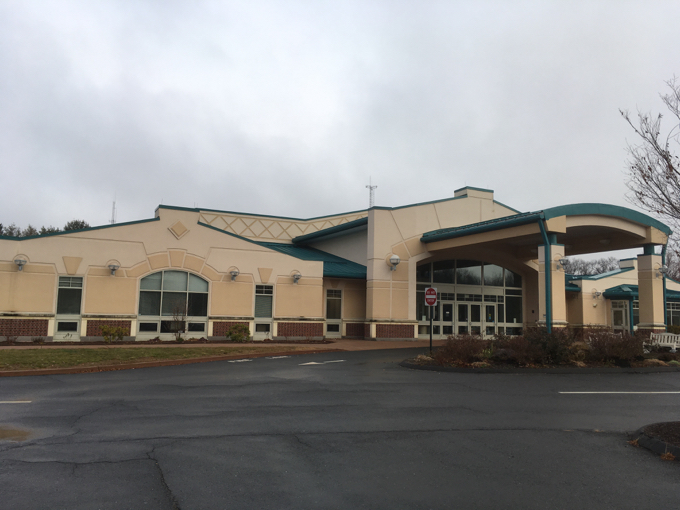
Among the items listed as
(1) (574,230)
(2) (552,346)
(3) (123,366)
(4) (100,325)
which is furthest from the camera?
(1) (574,230)

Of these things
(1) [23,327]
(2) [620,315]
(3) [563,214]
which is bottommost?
(1) [23,327]

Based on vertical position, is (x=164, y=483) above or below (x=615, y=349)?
below

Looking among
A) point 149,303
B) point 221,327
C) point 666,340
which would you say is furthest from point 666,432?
point 149,303

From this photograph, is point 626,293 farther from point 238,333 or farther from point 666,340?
point 238,333

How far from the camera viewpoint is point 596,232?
26312 mm

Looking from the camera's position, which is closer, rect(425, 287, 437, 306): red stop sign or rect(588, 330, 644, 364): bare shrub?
rect(588, 330, 644, 364): bare shrub

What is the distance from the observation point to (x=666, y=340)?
21266 mm

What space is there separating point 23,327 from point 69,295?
199cm

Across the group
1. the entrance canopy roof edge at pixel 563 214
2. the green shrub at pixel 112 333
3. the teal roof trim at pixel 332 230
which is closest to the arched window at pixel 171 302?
the green shrub at pixel 112 333

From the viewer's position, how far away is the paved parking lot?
518 centimetres

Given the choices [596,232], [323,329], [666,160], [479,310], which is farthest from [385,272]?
[666,160]

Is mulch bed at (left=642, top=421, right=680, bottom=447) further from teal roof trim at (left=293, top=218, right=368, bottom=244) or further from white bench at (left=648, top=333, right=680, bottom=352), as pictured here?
teal roof trim at (left=293, top=218, right=368, bottom=244)

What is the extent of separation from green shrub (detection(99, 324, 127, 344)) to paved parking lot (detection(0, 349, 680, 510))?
31.3 feet

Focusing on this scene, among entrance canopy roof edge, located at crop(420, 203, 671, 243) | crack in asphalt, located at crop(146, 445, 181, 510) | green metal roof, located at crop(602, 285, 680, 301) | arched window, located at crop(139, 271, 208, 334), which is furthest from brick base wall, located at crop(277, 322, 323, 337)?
green metal roof, located at crop(602, 285, 680, 301)
